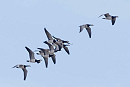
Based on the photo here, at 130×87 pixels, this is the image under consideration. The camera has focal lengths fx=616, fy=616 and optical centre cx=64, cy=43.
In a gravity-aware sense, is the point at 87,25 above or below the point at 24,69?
above

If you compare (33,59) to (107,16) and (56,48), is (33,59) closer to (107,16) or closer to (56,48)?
(56,48)

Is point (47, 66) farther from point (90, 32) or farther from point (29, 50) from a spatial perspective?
point (90, 32)

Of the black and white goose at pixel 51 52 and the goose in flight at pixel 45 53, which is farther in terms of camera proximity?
the black and white goose at pixel 51 52

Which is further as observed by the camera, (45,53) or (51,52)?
(51,52)

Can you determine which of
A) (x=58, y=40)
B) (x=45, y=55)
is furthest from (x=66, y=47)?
(x=45, y=55)

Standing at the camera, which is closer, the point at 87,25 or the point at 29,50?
the point at 29,50

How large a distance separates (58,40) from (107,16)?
7164mm

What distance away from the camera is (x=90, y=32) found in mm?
81438

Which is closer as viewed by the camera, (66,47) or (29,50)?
(29,50)

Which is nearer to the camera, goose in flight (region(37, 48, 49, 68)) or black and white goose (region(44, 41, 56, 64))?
goose in flight (region(37, 48, 49, 68))

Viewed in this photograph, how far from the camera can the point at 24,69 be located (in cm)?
7656

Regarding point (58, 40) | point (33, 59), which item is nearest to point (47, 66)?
point (33, 59)

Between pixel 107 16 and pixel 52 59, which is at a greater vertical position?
pixel 107 16

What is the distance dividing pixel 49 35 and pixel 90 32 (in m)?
5.88
